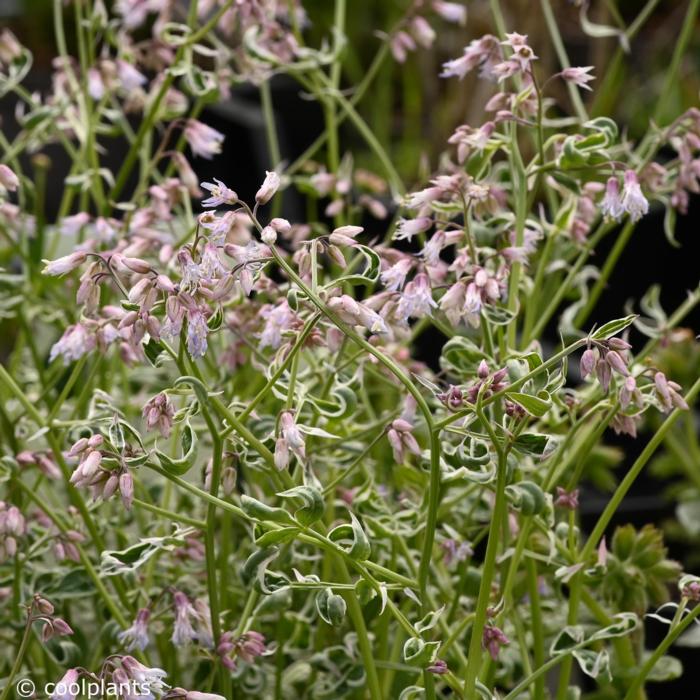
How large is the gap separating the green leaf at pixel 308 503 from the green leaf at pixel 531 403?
115 mm

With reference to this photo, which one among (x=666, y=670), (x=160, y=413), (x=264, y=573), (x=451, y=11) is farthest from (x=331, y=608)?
(x=451, y=11)

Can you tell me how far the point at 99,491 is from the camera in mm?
716

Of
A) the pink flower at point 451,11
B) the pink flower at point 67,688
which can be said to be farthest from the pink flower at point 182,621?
A: the pink flower at point 451,11

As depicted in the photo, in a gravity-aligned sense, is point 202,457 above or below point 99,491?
below

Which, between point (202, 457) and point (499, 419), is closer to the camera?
point (499, 419)

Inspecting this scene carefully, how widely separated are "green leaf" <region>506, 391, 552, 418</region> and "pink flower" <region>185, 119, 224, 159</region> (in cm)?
45

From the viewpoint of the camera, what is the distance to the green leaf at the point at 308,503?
26.4 inches

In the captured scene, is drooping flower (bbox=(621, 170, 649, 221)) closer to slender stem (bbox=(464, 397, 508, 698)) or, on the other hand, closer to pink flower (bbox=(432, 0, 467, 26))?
slender stem (bbox=(464, 397, 508, 698))

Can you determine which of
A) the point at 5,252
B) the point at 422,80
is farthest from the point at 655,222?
the point at 5,252

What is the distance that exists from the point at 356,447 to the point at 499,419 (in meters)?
0.20

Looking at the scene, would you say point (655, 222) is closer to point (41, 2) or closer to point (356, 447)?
point (356, 447)

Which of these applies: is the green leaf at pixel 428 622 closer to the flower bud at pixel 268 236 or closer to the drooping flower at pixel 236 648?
the drooping flower at pixel 236 648

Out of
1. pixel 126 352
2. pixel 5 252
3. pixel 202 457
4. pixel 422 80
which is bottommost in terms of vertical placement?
pixel 422 80

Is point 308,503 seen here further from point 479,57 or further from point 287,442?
point 479,57
